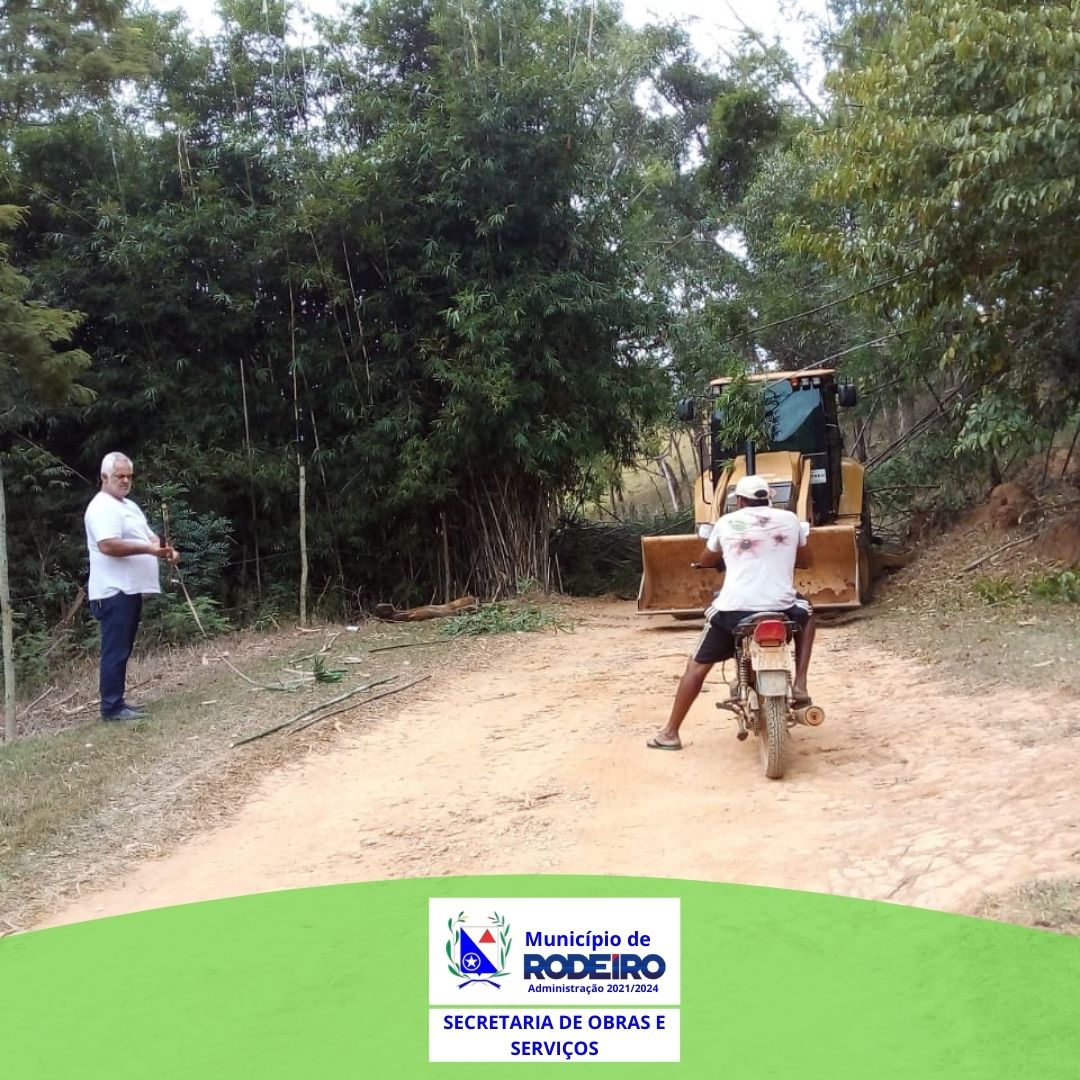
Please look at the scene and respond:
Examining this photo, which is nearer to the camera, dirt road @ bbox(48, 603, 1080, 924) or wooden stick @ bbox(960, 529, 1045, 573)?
dirt road @ bbox(48, 603, 1080, 924)

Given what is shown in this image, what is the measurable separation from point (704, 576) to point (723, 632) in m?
4.95

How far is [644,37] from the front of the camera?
1997 centimetres

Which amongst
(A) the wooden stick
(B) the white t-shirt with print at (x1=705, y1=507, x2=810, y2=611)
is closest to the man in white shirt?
(B) the white t-shirt with print at (x1=705, y1=507, x2=810, y2=611)

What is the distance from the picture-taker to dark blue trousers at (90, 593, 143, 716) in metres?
6.71

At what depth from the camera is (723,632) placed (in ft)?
16.8

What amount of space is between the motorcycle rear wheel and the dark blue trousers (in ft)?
13.6

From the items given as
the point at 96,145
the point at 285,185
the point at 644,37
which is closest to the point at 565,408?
the point at 285,185

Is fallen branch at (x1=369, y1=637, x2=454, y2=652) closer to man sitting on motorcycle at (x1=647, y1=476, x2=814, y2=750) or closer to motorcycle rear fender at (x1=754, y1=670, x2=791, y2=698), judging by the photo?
man sitting on motorcycle at (x1=647, y1=476, x2=814, y2=750)

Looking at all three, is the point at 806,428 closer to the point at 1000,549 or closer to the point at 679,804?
the point at 1000,549

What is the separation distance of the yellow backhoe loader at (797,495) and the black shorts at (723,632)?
410cm

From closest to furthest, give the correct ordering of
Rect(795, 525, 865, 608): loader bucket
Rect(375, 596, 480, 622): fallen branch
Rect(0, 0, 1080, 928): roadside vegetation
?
Rect(795, 525, 865, 608): loader bucket < Rect(0, 0, 1080, 928): roadside vegetation < Rect(375, 596, 480, 622): fallen branch

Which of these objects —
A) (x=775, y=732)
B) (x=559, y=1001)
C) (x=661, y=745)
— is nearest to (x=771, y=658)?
(x=775, y=732)

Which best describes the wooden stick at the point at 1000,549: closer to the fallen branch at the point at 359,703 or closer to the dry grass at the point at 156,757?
the dry grass at the point at 156,757

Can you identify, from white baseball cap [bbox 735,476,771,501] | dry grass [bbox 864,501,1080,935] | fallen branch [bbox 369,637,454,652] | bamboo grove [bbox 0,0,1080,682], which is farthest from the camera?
bamboo grove [bbox 0,0,1080,682]
